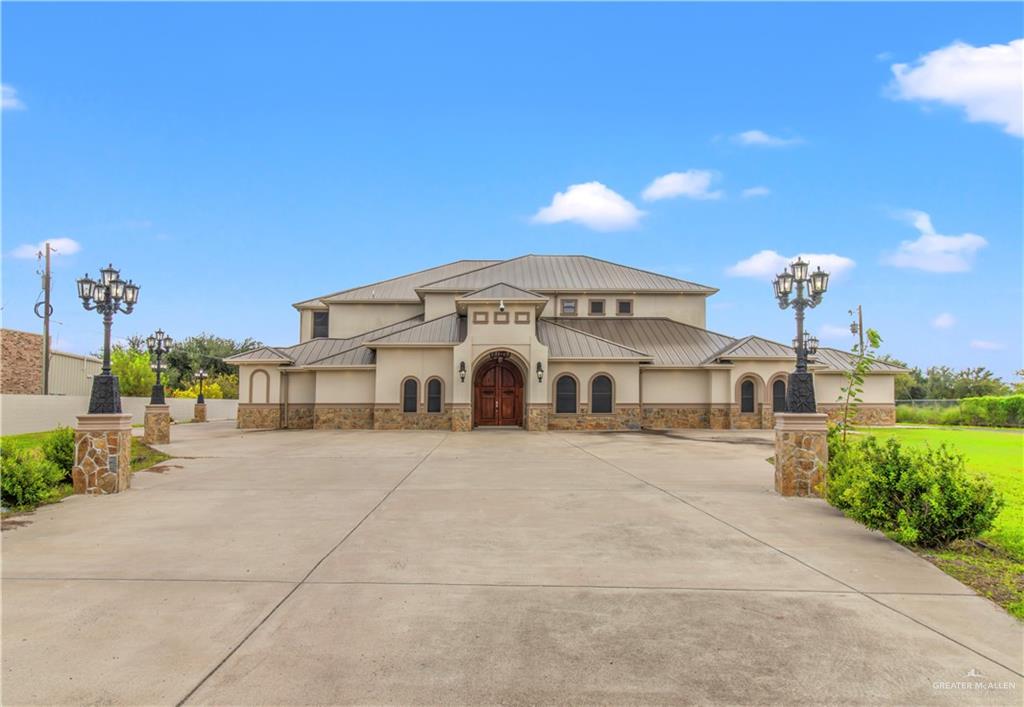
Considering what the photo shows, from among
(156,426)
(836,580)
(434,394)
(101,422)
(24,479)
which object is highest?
(434,394)

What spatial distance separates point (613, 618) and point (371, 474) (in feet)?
30.6

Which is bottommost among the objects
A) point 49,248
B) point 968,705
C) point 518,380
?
point 968,705

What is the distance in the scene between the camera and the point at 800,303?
12781 mm

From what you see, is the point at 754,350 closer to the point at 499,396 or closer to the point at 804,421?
the point at 499,396

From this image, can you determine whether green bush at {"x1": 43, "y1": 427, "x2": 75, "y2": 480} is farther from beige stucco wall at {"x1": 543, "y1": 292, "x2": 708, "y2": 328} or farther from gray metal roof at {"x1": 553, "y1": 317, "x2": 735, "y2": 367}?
beige stucco wall at {"x1": 543, "y1": 292, "x2": 708, "y2": 328}

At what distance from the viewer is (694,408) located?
97.9 feet

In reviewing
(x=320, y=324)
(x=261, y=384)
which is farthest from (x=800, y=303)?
(x=320, y=324)

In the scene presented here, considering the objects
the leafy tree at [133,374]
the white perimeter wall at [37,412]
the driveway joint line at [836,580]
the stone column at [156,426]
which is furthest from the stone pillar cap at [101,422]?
the leafy tree at [133,374]

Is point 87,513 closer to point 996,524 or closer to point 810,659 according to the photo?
point 810,659

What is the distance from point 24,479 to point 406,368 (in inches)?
742

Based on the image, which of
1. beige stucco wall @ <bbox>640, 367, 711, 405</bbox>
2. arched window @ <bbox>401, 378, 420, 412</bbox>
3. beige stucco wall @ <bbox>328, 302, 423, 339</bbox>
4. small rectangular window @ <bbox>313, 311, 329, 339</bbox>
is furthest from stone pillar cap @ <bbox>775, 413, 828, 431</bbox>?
small rectangular window @ <bbox>313, 311, 329, 339</bbox>

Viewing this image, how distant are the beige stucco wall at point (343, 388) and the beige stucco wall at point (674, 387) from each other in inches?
538

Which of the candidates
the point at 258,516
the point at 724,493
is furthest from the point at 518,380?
the point at 258,516

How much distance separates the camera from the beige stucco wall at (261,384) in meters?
30.3
